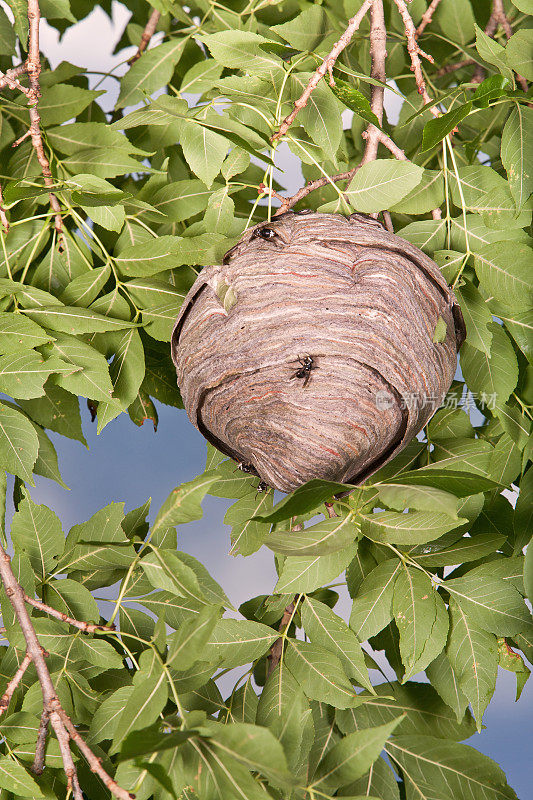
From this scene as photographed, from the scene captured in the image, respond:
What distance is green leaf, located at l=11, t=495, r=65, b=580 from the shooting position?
3.95 feet

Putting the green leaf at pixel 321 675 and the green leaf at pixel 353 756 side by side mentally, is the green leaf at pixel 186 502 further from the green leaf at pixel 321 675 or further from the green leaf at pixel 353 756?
the green leaf at pixel 321 675

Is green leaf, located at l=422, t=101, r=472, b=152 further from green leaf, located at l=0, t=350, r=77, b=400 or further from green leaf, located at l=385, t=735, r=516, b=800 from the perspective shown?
green leaf, located at l=385, t=735, r=516, b=800

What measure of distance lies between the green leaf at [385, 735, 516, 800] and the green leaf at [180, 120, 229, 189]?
0.94m

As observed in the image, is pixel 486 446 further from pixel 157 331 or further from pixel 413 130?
pixel 413 130

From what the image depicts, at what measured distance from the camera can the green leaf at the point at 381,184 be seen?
1.11 meters

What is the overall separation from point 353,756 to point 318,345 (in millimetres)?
509

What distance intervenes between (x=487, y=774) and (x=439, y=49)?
1583 millimetres

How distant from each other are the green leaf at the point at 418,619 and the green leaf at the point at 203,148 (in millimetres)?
687

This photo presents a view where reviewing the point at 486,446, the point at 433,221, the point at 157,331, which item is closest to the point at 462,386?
the point at 486,446

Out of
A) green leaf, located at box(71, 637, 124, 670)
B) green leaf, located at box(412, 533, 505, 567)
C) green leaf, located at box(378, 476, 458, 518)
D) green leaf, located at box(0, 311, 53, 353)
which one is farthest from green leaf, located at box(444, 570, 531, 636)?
green leaf, located at box(0, 311, 53, 353)

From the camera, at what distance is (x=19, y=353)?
1.17m

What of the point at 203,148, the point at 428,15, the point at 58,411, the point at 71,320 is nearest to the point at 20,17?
the point at 203,148

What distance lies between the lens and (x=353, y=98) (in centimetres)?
112

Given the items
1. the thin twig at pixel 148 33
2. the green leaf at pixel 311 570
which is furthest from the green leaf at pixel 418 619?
the thin twig at pixel 148 33
